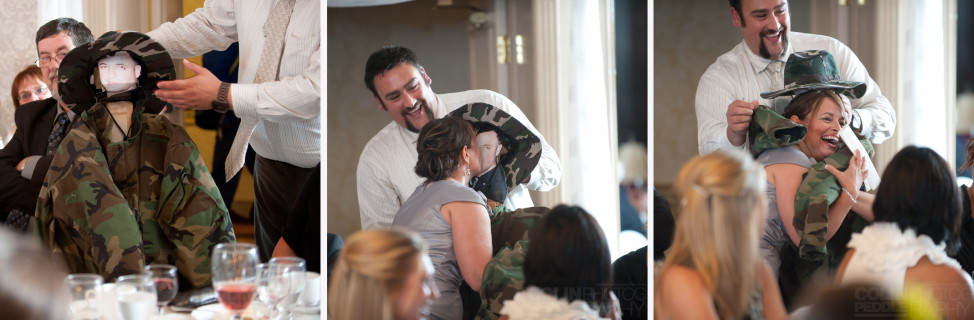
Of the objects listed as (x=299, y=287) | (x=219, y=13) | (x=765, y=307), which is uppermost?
(x=219, y=13)

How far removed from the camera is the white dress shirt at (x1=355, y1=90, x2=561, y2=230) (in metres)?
2.68

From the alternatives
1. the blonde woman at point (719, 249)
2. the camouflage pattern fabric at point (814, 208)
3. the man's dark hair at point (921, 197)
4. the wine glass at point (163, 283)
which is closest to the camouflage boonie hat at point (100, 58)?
the wine glass at point (163, 283)

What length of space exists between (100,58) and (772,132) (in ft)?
6.53

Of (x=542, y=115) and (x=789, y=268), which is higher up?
(x=542, y=115)

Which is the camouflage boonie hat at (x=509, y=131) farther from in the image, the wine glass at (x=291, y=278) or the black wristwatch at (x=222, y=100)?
the wine glass at (x=291, y=278)

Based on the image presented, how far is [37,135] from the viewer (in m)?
2.37

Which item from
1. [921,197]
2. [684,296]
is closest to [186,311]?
[684,296]

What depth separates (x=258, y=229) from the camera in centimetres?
260

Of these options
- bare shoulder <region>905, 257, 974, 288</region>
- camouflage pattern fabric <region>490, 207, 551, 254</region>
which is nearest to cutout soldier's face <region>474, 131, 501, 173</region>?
camouflage pattern fabric <region>490, 207, 551, 254</region>

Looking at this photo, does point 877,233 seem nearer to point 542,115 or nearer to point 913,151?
point 913,151

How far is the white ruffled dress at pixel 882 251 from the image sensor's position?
8.89 feet

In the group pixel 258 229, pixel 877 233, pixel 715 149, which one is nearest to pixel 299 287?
pixel 258 229

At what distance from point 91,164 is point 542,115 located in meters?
1.30

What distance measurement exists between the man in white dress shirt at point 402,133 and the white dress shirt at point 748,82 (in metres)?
0.51
